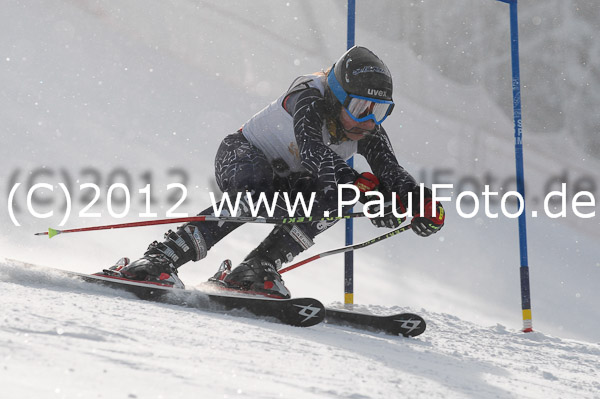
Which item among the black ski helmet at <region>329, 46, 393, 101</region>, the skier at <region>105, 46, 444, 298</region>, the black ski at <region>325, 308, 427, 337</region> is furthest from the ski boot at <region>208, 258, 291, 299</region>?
the black ski helmet at <region>329, 46, 393, 101</region>

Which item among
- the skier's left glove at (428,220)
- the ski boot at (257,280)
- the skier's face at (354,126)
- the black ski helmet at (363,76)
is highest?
the black ski helmet at (363,76)

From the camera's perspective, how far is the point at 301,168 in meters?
3.20

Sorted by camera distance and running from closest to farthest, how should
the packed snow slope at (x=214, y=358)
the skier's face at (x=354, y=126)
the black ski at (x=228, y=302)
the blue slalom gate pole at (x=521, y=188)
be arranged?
the packed snow slope at (x=214, y=358), the black ski at (x=228, y=302), the skier's face at (x=354, y=126), the blue slalom gate pole at (x=521, y=188)

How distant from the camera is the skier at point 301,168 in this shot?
9.21 ft

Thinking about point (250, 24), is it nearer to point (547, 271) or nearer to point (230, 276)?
point (547, 271)

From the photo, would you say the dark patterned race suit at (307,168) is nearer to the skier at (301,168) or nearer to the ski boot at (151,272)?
the skier at (301,168)

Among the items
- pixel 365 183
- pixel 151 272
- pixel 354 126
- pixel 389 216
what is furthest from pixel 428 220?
pixel 151 272

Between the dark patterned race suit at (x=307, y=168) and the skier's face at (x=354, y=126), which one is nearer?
the dark patterned race suit at (x=307, y=168)

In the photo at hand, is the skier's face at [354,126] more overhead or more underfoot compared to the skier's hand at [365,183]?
more overhead

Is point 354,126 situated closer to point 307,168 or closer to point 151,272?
point 307,168

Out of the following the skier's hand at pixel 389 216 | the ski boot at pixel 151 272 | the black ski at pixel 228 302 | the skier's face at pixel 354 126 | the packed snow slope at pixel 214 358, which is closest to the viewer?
the packed snow slope at pixel 214 358

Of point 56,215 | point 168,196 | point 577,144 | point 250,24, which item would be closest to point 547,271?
point 577,144

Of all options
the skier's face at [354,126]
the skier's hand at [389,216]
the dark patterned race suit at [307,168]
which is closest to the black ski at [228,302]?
the dark patterned race suit at [307,168]

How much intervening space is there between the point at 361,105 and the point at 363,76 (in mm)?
135
